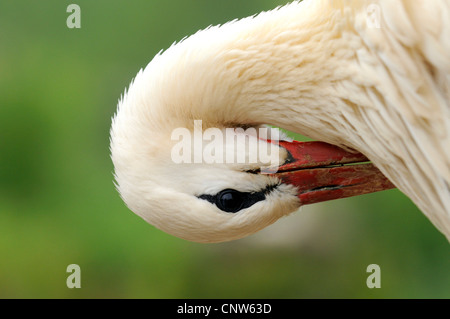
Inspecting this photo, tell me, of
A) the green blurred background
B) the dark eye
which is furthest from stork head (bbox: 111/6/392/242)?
the green blurred background

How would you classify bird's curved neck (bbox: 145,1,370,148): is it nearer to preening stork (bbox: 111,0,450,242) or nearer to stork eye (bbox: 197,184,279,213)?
preening stork (bbox: 111,0,450,242)

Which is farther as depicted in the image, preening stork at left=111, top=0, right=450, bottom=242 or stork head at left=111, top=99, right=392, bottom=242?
stork head at left=111, top=99, right=392, bottom=242

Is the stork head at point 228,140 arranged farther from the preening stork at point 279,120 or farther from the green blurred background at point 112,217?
the green blurred background at point 112,217

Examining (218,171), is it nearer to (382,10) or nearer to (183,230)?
(183,230)

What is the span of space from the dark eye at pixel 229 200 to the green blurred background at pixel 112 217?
143 centimetres

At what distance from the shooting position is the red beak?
1267 millimetres

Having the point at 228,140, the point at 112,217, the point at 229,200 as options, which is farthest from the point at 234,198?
the point at 112,217

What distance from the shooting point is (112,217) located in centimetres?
280

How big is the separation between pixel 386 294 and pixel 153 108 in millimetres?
1779

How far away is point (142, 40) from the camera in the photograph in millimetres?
3242

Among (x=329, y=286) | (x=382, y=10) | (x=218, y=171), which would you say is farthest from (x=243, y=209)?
(x=329, y=286)

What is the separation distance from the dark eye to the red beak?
108 millimetres

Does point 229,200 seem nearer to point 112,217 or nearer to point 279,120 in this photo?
point 279,120

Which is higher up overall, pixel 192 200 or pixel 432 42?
pixel 432 42
